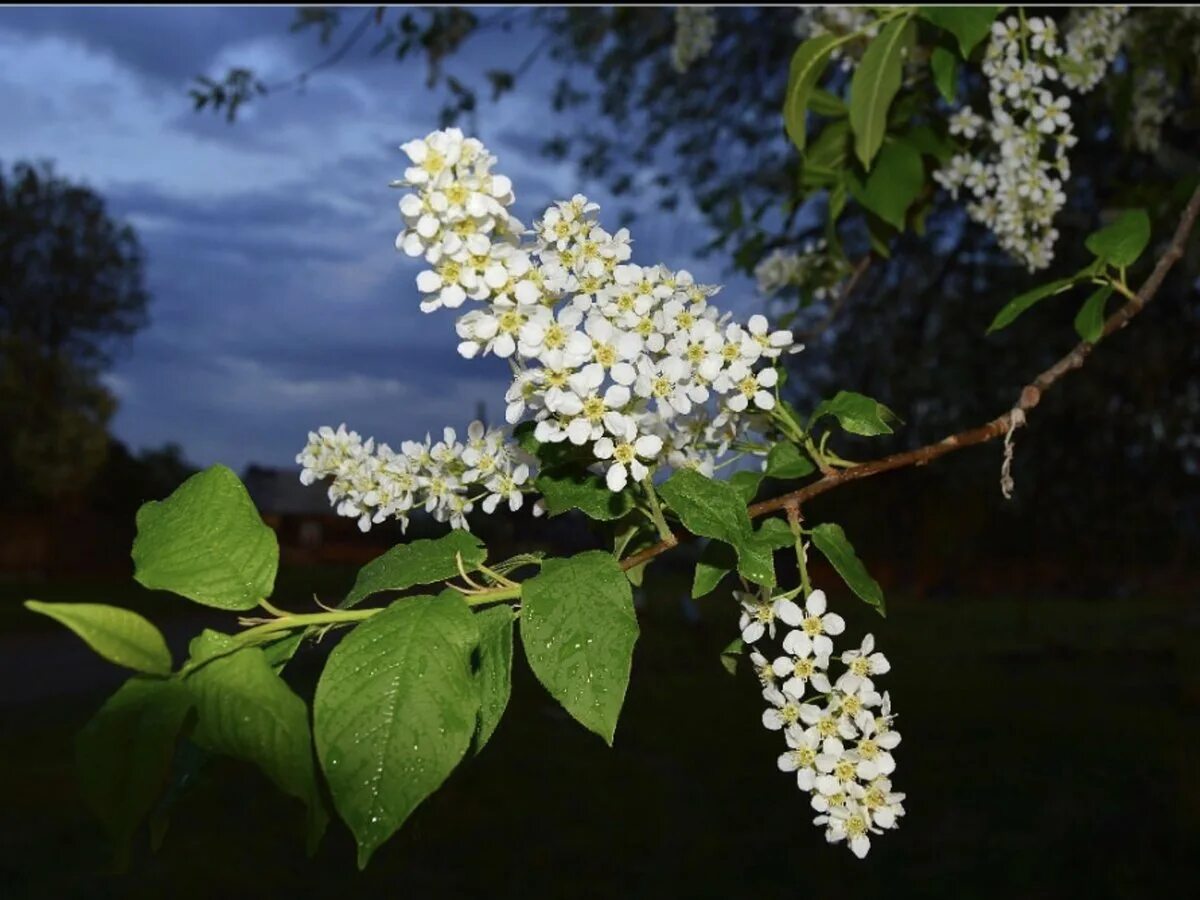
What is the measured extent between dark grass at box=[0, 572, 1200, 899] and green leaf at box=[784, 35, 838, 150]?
2.09m

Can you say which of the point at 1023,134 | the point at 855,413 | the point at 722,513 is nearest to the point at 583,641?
the point at 722,513

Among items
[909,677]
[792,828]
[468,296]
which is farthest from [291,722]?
[909,677]

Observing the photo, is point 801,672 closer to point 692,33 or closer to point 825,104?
point 825,104

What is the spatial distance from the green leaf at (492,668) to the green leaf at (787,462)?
0.35m

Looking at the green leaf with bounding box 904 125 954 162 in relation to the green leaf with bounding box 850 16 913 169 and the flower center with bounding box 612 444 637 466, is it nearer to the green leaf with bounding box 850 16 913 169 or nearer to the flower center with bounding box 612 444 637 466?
the green leaf with bounding box 850 16 913 169

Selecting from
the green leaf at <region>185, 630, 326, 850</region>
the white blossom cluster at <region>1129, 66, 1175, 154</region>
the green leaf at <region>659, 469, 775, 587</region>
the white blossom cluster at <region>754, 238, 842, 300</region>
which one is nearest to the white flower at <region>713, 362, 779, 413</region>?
the green leaf at <region>659, 469, 775, 587</region>

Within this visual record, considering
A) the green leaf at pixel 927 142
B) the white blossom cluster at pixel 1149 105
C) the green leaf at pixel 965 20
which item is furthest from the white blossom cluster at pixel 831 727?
the white blossom cluster at pixel 1149 105

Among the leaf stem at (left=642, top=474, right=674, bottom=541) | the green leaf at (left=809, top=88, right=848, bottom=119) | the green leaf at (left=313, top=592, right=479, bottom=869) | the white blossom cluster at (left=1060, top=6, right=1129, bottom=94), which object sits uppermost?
the white blossom cluster at (left=1060, top=6, right=1129, bottom=94)

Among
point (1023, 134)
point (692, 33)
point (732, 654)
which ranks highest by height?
point (692, 33)

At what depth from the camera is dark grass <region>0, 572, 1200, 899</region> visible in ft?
14.7

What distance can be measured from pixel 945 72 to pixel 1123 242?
45 centimetres

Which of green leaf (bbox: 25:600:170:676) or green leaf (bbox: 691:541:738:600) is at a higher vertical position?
green leaf (bbox: 691:541:738:600)

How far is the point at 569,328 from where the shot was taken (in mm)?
795

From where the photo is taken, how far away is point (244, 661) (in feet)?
2.10
